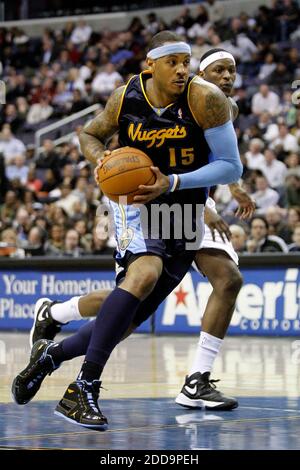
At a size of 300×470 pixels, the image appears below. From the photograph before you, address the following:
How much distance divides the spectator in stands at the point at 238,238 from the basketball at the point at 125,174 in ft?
27.1

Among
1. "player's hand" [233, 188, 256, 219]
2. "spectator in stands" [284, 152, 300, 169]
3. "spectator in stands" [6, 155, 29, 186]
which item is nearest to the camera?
"player's hand" [233, 188, 256, 219]

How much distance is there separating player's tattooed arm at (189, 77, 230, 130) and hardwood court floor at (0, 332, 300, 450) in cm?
176

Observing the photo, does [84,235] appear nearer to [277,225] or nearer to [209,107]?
[277,225]

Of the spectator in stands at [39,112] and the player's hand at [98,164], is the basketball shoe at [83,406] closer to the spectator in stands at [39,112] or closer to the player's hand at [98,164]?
the player's hand at [98,164]

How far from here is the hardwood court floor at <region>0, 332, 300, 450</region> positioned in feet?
19.0

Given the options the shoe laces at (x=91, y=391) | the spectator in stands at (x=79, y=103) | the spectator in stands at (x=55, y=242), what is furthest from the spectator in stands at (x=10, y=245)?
the shoe laces at (x=91, y=391)

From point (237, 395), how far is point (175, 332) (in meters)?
6.68

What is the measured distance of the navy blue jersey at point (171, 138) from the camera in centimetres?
673

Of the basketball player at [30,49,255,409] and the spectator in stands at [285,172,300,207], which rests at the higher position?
the spectator in stands at [285,172,300,207]

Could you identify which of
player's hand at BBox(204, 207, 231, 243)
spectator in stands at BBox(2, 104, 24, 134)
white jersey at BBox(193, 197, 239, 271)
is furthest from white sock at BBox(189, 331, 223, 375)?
spectator in stands at BBox(2, 104, 24, 134)

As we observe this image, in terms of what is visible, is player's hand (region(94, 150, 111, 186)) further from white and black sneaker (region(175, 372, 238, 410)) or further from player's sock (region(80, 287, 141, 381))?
white and black sneaker (region(175, 372, 238, 410))

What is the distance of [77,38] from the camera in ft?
87.4
